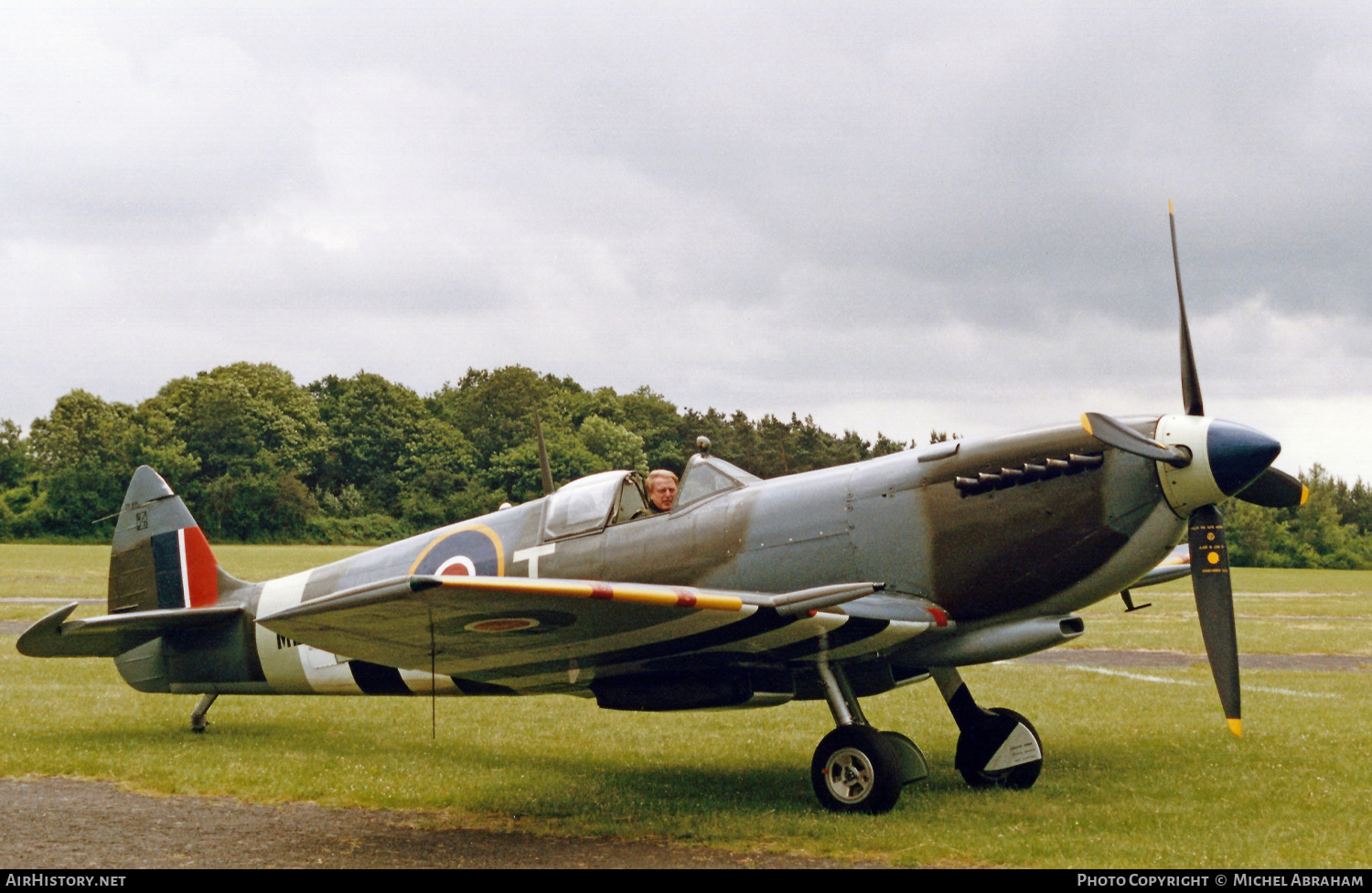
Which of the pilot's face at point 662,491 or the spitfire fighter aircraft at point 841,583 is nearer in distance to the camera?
the spitfire fighter aircraft at point 841,583

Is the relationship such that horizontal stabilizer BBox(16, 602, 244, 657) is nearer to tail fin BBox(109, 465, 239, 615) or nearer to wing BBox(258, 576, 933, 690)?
tail fin BBox(109, 465, 239, 615)

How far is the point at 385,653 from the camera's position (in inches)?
250

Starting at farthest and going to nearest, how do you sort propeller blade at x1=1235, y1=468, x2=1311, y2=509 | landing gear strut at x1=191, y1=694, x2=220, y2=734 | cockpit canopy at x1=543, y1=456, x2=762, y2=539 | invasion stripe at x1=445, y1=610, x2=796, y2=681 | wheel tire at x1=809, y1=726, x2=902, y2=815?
landing gear strut at x1=191, y1=694, x2=220, y2=734, cockpit canopy at x1=543, y1=456, x2=762, y2=539, propeller blade at x1=1235, y1=468, x2=1311, y2=509, wheel tire at x1=809, y1=726, x2=902, y2=815, invasion stripe at x1=445, y1=610, x2=796, y2=681

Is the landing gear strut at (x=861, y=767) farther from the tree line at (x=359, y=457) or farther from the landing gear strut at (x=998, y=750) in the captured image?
the tree line at (x=359, y=457)

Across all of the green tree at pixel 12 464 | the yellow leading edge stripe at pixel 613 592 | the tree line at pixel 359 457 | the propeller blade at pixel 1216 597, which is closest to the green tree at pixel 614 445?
the tree line at pixel 359 457

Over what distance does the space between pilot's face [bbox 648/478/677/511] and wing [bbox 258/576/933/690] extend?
1303 millimetres

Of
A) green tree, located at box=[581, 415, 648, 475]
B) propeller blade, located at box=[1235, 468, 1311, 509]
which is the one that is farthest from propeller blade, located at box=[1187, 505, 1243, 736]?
green tree, located at box=[581, 415, 648, 475]

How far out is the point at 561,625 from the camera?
6172 mm

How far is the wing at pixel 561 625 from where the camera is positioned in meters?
5.40

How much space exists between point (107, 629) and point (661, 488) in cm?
493

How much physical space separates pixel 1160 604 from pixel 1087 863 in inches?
1022

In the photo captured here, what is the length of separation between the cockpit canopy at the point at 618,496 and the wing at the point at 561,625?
1.06 metres

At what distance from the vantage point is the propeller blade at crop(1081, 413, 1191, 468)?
5992 mm

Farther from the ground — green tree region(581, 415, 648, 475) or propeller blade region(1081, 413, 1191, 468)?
green tree region(581, 415, 648, 475)
